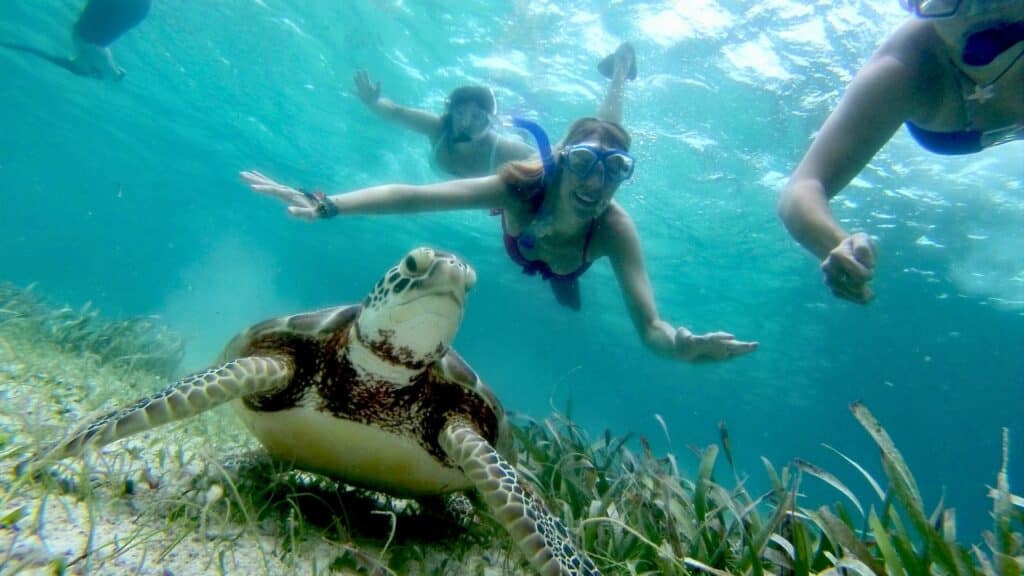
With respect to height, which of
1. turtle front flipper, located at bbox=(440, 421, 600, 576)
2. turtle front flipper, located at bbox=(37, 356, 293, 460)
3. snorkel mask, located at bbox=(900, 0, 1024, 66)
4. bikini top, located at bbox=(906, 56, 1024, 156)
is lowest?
turtle front flipper, located at bbox=(37, 356, 293, 460)

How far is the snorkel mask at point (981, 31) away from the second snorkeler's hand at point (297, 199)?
3.68 meters

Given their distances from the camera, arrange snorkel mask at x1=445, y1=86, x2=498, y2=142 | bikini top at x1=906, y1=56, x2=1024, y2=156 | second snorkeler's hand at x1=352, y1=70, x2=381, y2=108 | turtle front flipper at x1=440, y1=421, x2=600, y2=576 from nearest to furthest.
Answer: turtle front flipper at x1=440, y1=421, x2=600, y2=576
bikini top at x1=906, y1=56, x2=1024, y2=156
snorkel mask at x1=445, y1=86, x2=498, y2=142
second snorkeler's hand at x1=352, y1=70, x2=381, y2=108

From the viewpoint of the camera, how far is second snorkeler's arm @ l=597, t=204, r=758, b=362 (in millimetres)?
3314

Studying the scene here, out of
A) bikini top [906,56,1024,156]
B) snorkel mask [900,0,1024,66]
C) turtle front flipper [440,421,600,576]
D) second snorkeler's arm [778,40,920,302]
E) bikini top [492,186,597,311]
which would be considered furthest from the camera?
bikini top [492,186,597,311]

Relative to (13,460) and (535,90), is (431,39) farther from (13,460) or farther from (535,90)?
(13,460)

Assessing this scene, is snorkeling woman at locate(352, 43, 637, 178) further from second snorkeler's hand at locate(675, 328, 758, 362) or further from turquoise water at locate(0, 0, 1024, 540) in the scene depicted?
second snorkeler's hand at locate(675, 328, 758, 362)

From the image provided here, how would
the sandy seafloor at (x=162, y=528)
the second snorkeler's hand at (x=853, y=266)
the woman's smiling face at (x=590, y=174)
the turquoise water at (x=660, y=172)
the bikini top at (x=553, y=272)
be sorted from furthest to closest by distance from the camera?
1. the turquoise water at (x=660, y=172)
2. the bikini top at (x=553, y=272)
3. the woman's smiling face at (x=590, y=174)
4. the second snorkeler's hand at (x=853, y=266)
5. the sandy seafloor at (x=162, y=528)

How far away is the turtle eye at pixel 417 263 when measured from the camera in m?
2.19

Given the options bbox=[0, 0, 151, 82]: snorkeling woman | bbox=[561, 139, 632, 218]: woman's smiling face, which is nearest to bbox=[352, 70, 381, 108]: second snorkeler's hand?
bbox=[0, 0, 151, 82]: snorkeling woman

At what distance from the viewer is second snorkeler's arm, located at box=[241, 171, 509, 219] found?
3301 mm

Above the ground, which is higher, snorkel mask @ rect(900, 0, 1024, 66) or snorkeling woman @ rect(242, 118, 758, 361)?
Result: snorkel mask @ rect(900, 0, 1024, 66)

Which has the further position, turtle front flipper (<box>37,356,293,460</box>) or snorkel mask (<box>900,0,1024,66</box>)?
snorkel mask (<box>900,0,1024,66</box>)

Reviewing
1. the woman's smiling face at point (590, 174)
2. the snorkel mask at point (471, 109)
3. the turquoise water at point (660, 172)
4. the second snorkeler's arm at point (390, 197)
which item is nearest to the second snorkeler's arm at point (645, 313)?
the woman's smiling face at point (590, 174)

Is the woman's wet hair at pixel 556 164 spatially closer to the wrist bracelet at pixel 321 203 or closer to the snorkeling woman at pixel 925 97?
the wrist bracelet at pixel 321 203
